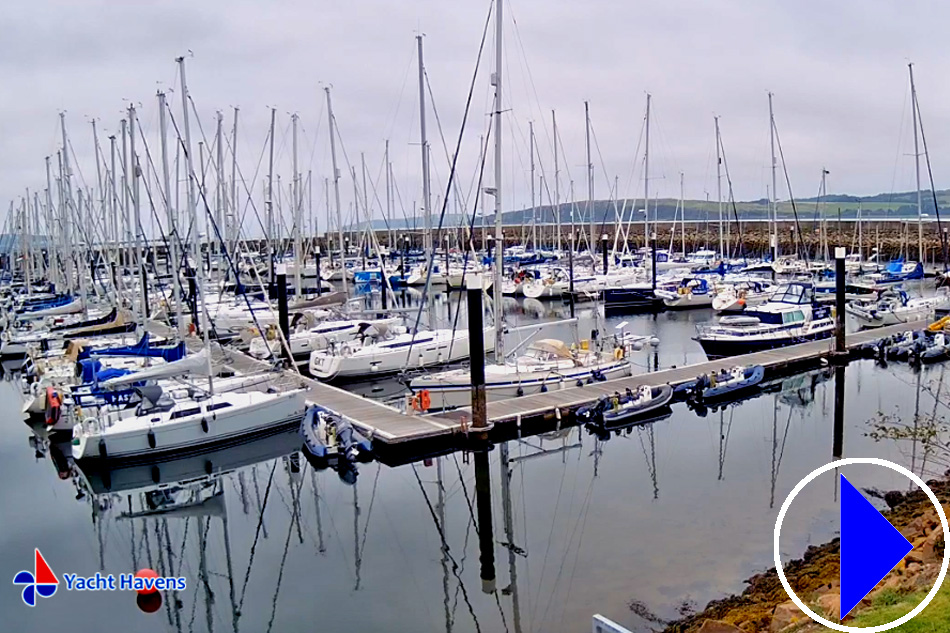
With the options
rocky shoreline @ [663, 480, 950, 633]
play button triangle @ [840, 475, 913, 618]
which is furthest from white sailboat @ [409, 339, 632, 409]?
play button triangle @ [840, 475, 913, 618]

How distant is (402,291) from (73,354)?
3989cm

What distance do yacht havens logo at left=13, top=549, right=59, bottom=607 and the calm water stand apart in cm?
28

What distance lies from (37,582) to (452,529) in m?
8.70

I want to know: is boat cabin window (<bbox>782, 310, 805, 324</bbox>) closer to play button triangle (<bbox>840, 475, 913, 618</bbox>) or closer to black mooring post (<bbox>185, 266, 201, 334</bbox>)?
black mooring post (<bbox>185, 266, 201, 334</bbox>)

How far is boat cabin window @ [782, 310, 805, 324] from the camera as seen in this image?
36.6 m

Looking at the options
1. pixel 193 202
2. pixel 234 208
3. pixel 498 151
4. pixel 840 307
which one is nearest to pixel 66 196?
pixel 234 208

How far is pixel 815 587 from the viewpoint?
43.5 ft

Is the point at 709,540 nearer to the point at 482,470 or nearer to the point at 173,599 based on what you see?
the point at 482,470

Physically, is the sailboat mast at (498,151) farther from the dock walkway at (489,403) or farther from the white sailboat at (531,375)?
the dock walkway at (489,403)

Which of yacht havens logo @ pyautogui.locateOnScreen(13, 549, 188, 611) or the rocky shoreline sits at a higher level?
the rocky shoreline

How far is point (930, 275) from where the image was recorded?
227ft

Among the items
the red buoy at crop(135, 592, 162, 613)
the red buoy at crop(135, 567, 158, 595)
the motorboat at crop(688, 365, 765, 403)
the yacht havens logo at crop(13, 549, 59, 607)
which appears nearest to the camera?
the red buoy at crop(135, 592, 162, 613)

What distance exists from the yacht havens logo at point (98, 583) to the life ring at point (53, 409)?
9.88m

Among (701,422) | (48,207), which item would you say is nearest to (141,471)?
(701,422)
